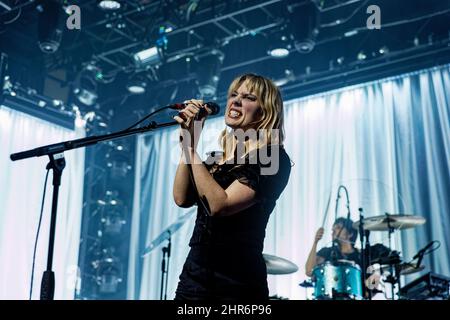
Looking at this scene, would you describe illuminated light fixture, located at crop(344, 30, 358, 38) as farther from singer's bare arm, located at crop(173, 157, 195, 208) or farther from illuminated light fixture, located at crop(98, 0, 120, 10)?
singer's bare arm, located at crop(173, 157, 195, 208)

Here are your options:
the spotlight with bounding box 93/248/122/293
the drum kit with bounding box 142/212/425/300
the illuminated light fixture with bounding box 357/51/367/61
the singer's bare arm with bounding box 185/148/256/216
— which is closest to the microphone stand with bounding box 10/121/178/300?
the singer's bare arm with bounding box 185/148/256/216

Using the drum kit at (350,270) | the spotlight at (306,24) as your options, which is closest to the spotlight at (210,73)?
the spotlight at (306,24)

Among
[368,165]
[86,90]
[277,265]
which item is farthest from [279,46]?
[86,90]

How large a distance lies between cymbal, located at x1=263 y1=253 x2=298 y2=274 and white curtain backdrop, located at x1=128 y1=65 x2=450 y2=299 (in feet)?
5.60

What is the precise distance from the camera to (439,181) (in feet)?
20.6

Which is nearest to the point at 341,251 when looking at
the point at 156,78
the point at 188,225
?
the point at 188,225

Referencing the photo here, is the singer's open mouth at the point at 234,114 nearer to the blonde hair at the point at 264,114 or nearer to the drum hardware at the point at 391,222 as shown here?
the blonde hair at the point at 264,114

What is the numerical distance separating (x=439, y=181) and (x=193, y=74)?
3.44 meters

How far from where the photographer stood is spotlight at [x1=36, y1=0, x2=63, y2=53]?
20.4 ft

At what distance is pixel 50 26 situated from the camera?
244 inches

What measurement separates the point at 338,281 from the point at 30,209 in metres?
4.49
